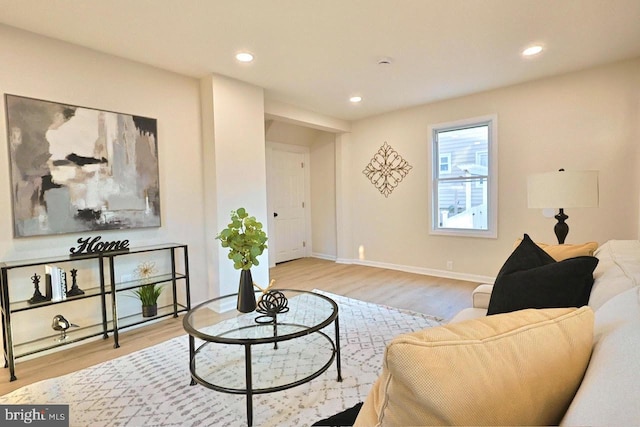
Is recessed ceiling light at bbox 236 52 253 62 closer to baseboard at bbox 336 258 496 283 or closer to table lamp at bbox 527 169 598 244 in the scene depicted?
table lamp at bbox 527 169 598 244

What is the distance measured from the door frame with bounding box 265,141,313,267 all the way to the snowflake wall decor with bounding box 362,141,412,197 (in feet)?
4.75

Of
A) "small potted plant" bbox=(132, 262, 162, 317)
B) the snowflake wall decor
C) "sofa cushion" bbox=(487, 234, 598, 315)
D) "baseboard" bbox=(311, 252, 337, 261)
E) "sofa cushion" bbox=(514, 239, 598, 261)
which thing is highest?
the snowflake wall decor

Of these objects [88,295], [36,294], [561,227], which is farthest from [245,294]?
[561,227]

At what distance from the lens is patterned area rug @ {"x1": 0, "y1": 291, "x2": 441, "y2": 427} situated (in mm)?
1718

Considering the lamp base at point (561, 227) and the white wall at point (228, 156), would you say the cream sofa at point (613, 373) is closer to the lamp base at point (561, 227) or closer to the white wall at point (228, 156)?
the lamp base at point (561, 227)

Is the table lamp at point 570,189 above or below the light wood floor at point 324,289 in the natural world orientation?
above

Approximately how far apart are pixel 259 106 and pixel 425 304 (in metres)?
2.95

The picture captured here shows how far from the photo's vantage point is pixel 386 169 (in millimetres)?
5113

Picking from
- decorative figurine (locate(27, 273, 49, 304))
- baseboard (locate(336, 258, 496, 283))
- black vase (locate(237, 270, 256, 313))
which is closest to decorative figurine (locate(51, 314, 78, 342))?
decorative figurine (locate(27, 273, 49, 304))

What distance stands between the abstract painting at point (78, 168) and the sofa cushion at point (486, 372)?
3.00m

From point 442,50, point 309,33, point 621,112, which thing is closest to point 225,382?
point 309,33

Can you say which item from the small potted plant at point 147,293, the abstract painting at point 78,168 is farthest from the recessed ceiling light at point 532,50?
the small potted plant at point 147,293

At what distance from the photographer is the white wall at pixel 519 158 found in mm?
3281

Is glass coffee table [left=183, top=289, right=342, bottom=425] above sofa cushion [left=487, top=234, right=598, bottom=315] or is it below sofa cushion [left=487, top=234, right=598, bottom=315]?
below
